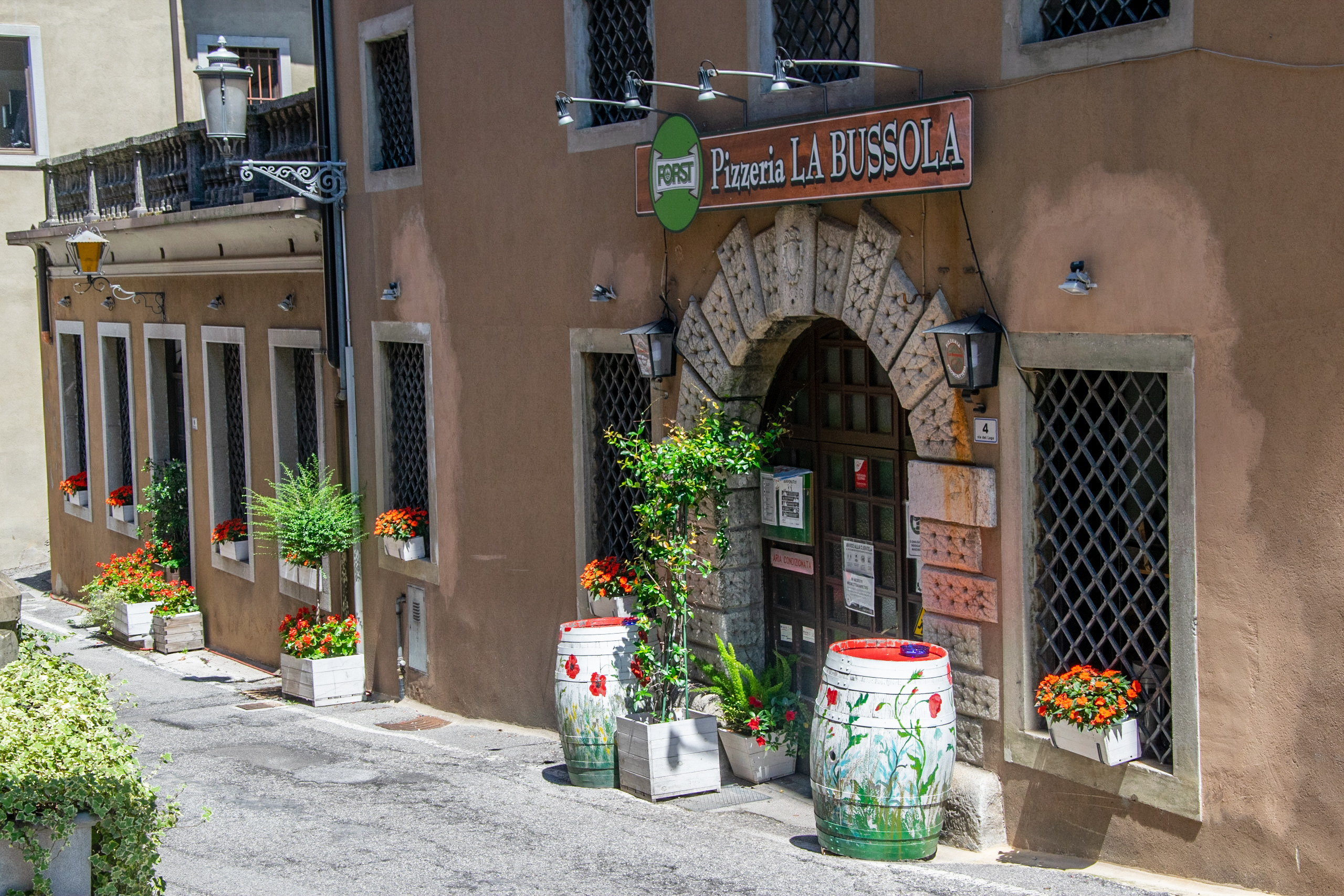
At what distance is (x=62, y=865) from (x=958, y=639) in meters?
4.09

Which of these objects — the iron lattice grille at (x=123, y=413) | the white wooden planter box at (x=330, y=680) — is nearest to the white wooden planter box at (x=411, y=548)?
the white wooden planter box at (x=330, y=680)

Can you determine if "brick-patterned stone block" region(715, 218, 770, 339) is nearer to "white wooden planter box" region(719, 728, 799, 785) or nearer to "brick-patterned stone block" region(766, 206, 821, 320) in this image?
"brick-patterned stone block" region(766, 206, 821, 320)

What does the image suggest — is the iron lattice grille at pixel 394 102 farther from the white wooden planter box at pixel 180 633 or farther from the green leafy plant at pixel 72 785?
the green leafy plant at pixel 72 785

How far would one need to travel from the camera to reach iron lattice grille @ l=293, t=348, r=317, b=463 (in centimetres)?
1385

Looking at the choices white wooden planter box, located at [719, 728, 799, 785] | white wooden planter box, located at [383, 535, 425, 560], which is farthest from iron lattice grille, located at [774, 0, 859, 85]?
white wooden planter box, located at [383, 535, 425, 560]

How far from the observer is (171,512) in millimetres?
16828

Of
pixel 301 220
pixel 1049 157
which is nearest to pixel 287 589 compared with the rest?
pixel 301 220

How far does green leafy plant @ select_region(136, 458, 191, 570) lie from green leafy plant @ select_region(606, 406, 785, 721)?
30.4 feet

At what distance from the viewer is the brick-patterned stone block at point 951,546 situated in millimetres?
7301

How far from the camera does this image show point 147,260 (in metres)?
16.7

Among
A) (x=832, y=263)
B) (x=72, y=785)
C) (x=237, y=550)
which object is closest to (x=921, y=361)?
(x=832, y=263)

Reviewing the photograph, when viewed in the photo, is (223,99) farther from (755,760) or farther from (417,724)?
(755,760)

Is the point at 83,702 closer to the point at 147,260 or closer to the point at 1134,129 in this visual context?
the point at 1134,129

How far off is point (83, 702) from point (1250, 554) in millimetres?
4605
